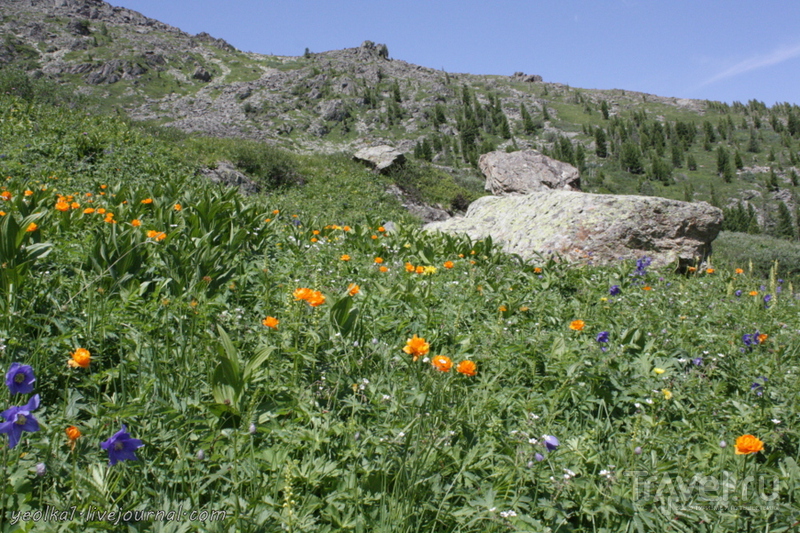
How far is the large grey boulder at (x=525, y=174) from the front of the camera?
64.5 ft

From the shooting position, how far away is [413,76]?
111 metres

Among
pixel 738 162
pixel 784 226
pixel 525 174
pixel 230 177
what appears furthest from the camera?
pixel 738 162

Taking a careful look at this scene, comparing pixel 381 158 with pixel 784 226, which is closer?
pixel 381 158

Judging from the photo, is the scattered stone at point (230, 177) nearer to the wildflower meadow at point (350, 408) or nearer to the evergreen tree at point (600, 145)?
the wildflower meadow at point (350, 408)

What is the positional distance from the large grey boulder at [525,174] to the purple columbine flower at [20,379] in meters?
19.5

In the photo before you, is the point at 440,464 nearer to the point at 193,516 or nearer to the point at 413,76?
the point at 193,516

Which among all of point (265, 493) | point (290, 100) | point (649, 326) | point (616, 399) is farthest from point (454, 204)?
point (290, 100)

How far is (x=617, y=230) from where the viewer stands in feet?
22.3

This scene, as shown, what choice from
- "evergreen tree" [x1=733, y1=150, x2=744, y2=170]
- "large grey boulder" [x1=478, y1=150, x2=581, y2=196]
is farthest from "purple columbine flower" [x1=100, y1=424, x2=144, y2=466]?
"evergreen tree" [x1=733, y1=150, x2=744, y2=170]

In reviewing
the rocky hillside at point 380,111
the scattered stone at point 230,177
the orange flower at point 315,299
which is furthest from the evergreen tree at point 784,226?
the orange flower at point 315,299

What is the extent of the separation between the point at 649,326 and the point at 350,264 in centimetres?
267

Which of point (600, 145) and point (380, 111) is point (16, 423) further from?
point (600, 145)
